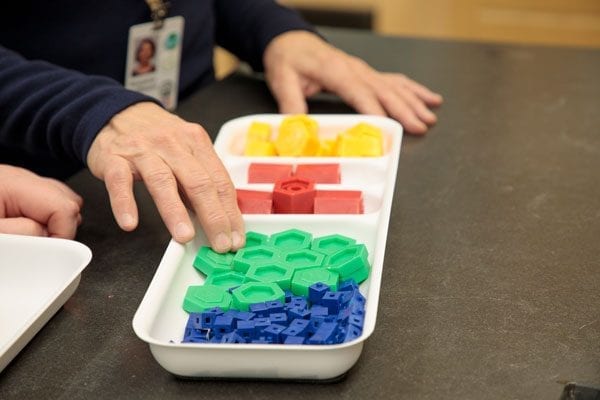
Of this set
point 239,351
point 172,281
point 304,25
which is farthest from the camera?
point 304,25

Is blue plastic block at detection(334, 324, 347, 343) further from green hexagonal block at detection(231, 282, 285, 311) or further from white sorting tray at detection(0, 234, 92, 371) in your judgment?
white sorting tray at detection(0, 234, 92, 371)

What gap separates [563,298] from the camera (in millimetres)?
755

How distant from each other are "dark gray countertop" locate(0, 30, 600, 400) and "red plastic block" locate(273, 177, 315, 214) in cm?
10

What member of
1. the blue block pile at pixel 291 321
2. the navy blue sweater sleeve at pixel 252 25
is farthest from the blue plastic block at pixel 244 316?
the navy blue sweater sleeve at pixel 252 25

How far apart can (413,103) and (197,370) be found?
651mm

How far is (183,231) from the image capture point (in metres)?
0.78

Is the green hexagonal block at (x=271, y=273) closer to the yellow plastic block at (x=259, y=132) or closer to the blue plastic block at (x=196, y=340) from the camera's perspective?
the blue plastic block at (x=196, y=340)

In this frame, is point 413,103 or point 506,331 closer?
point 506,331

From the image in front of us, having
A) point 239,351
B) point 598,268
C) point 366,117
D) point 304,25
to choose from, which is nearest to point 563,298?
point 598,268

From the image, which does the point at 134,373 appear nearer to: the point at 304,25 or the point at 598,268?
the point at 598,268

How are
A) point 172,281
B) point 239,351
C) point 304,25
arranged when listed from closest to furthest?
point 239,351, point 172,281, point 304,25

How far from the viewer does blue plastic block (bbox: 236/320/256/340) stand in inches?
25.6

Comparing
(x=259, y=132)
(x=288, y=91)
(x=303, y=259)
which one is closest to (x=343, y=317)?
(x=303, y=259)

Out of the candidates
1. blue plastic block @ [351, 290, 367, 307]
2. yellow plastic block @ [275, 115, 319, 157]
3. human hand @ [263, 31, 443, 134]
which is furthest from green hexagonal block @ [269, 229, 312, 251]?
human hand @ [263, 31, 443, 134]
